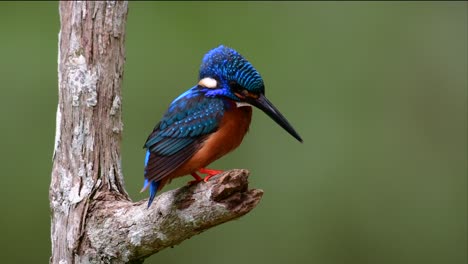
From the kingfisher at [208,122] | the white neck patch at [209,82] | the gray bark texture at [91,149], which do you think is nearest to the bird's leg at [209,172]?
the kingfisher at [208,122]

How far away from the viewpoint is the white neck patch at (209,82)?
4020mm

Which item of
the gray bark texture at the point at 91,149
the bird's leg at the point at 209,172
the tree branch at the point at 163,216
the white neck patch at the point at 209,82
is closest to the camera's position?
the tree branch at the point at 163,216

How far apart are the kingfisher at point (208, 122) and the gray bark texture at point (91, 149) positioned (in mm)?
199

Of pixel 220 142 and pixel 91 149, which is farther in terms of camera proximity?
pixel 91 149

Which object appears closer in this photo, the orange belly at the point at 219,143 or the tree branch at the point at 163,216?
the tree branch at the point at 163,216

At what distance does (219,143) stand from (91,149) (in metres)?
0.64

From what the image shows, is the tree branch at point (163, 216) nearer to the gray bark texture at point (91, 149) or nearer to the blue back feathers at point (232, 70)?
the gray bark texture at point (91, 149)

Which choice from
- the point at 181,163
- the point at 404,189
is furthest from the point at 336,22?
the point at 181,163

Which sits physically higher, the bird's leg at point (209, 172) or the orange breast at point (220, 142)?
the orange breast at point (220, 142)

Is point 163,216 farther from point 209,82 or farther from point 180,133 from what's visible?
point 209,82

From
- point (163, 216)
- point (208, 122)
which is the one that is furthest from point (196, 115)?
point (163, 216)

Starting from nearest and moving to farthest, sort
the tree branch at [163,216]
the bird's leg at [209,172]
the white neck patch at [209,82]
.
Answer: the tree branch at [163,216], the bird's leg at [209,172], the white neck patch at [209,82]

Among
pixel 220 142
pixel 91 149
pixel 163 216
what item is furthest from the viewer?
pixel 91 149

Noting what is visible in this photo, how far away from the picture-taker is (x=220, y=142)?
3.85 m
